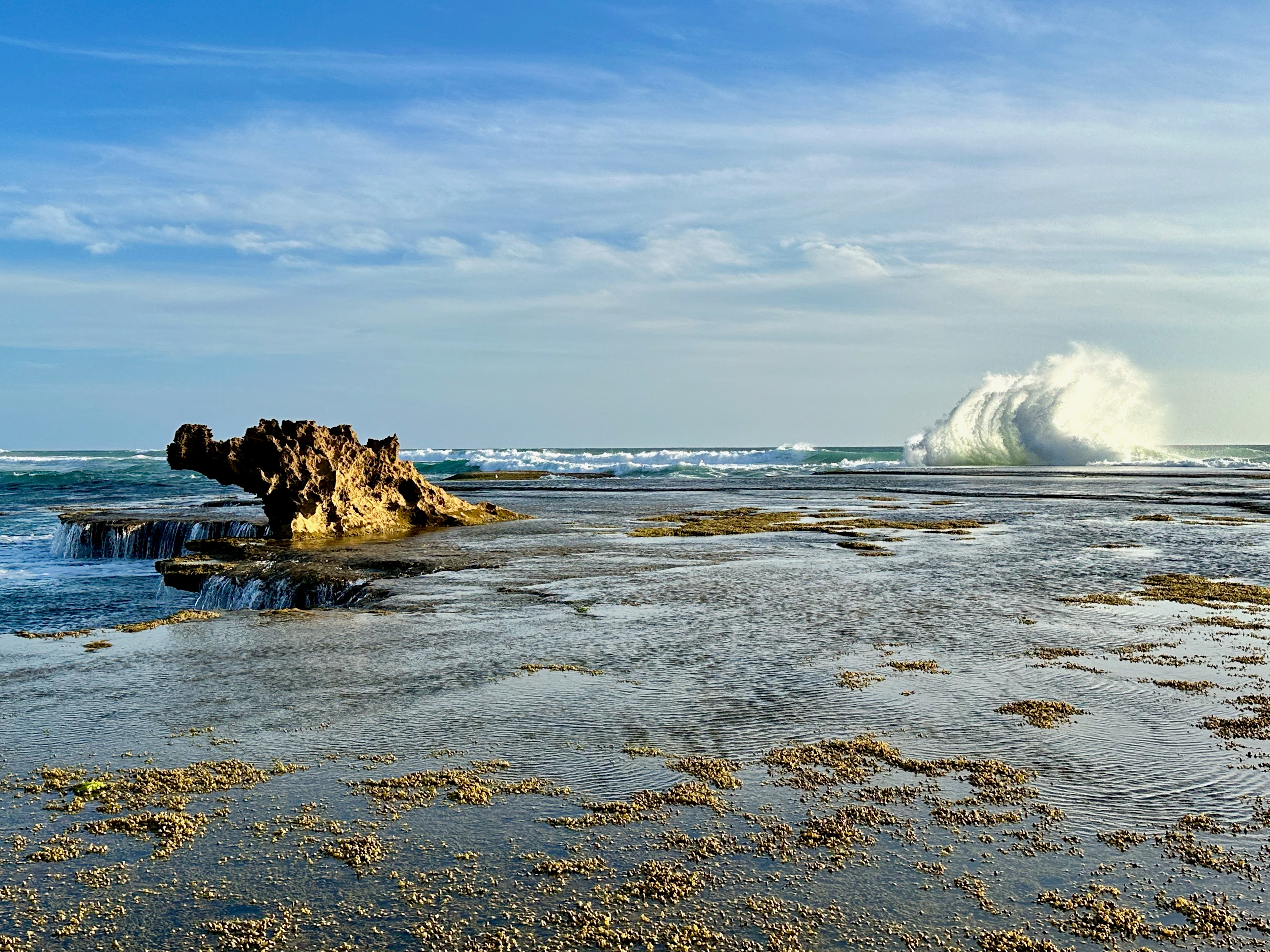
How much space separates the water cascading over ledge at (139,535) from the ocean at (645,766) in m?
9.10

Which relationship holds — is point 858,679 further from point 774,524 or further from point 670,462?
point 670,462

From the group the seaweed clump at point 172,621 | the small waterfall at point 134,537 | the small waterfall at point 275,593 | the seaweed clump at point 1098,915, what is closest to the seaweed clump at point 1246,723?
the seaweed clump at point 1098,915

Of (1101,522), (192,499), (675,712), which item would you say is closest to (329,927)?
(675,712)

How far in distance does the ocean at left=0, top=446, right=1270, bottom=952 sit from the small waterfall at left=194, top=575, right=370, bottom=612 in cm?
13

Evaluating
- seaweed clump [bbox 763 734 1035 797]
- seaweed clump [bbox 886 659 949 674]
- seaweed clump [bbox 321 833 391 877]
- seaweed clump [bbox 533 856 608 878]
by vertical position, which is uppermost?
seaweed clump [bbox 886 659 949 674]

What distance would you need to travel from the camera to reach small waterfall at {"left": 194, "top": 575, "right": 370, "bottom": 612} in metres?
17.1

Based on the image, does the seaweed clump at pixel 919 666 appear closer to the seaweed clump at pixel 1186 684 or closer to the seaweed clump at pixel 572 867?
the seaweed clump at pixel 1186 684

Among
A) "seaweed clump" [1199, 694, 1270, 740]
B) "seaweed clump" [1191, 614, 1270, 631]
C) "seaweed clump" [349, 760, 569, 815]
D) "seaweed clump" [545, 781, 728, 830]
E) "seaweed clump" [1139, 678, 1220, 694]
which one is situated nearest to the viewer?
"seaweed clump" [545, 781, 728, 830]

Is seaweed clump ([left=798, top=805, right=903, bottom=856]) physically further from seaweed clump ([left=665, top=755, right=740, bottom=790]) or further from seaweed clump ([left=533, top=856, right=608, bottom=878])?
seaweed clump ([left=533, top=856, right=608, bottom=878])

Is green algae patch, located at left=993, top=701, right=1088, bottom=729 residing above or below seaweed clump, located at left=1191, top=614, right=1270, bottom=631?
below

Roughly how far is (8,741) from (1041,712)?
946 cm

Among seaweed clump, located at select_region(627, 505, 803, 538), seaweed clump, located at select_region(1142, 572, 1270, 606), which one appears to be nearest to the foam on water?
seaweed clump, located at select_region(627, 505, 803, 538)

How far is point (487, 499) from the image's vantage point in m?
51.5

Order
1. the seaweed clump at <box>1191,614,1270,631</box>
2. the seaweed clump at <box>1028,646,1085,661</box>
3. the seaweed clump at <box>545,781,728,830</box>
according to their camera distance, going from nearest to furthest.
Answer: the seaweed clump at <box>545,781,728,830</box>, the seaweed clump at <box>1028,646,1085,661</box>, the seaweed clump at <box>1191,614,1270,631</box>
